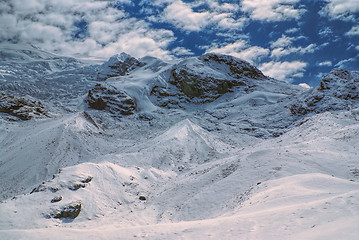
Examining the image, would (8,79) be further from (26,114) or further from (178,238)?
(178,238)

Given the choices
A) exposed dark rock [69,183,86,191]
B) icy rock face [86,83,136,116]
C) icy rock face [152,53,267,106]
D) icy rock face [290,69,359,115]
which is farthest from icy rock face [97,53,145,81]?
exposed dark rock [69,183,86,191]

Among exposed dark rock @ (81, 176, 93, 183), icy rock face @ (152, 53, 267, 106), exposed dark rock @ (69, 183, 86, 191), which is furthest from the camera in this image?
icy rock face @ (152, 53, 267, 106)

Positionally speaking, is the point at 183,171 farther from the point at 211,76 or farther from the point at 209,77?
the point at 211,76

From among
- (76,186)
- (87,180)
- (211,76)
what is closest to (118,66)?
(211,76)

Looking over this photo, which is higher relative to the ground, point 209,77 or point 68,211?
point 209,77

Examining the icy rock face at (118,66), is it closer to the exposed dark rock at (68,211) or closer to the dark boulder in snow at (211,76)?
the dark boulder in snow at (211,76)

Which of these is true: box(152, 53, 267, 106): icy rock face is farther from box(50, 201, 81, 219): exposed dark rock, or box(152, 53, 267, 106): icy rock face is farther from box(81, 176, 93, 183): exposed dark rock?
box(50, 201, 81, 219): exposed dark rock

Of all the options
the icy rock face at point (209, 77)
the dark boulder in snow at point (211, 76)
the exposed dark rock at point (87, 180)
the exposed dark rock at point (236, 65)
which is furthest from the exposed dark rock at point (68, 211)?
the exposed dark rock at point (236, 65)

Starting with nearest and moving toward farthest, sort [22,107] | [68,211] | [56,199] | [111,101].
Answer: [68,211] < [56,199] < [22,107] < [111,101]
